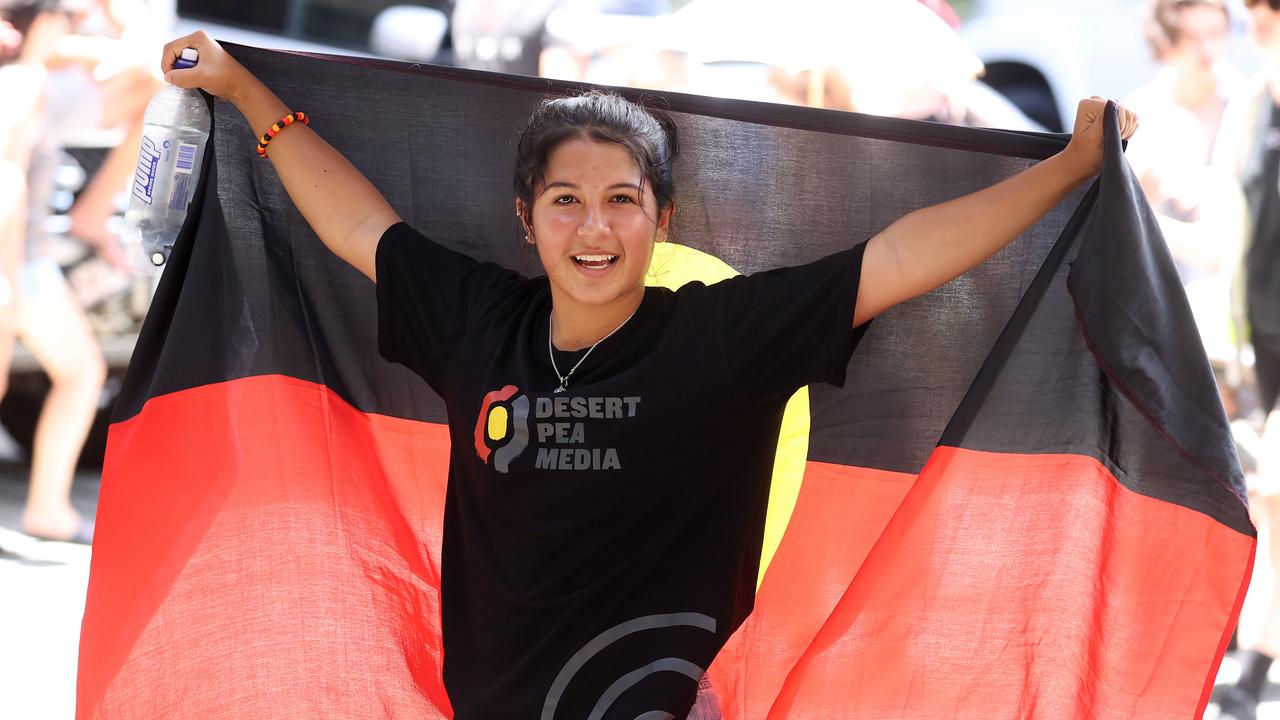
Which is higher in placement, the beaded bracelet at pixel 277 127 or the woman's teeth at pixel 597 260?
the beaded bracelet at pixel 277 127

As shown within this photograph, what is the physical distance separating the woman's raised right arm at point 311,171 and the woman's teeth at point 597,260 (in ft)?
1.51

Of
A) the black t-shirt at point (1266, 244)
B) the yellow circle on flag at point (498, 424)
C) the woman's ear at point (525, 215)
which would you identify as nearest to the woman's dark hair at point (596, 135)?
the woman's ear at point (525, 215)

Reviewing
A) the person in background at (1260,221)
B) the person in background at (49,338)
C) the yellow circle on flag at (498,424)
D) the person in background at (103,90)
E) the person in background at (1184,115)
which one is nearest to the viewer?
the yellow circle on flag at (498,424)

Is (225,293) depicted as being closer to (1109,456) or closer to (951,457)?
(951,457)

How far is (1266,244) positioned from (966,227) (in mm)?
3761

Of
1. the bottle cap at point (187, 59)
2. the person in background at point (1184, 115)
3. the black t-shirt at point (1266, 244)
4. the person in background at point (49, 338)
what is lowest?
the person in background at point (49, 338)

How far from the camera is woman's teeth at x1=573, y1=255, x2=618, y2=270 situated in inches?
80.9

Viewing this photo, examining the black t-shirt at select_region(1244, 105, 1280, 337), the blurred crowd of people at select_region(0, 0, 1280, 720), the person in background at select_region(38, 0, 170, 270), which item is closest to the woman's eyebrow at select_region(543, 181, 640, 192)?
the blurred crowd of people at select_region(0, 0, 1280, 720)

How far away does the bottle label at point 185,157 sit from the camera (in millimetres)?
2459

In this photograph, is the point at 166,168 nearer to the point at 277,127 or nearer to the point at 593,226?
the point at 277,127

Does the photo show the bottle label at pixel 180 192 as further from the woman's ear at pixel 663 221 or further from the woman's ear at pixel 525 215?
the woman's ear at pixel 663 221

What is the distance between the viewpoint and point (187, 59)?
236 centimetres

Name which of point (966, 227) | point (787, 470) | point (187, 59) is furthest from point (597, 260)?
point (187, 59)

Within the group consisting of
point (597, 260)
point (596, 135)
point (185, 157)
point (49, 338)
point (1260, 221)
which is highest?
point (1260, 221)
